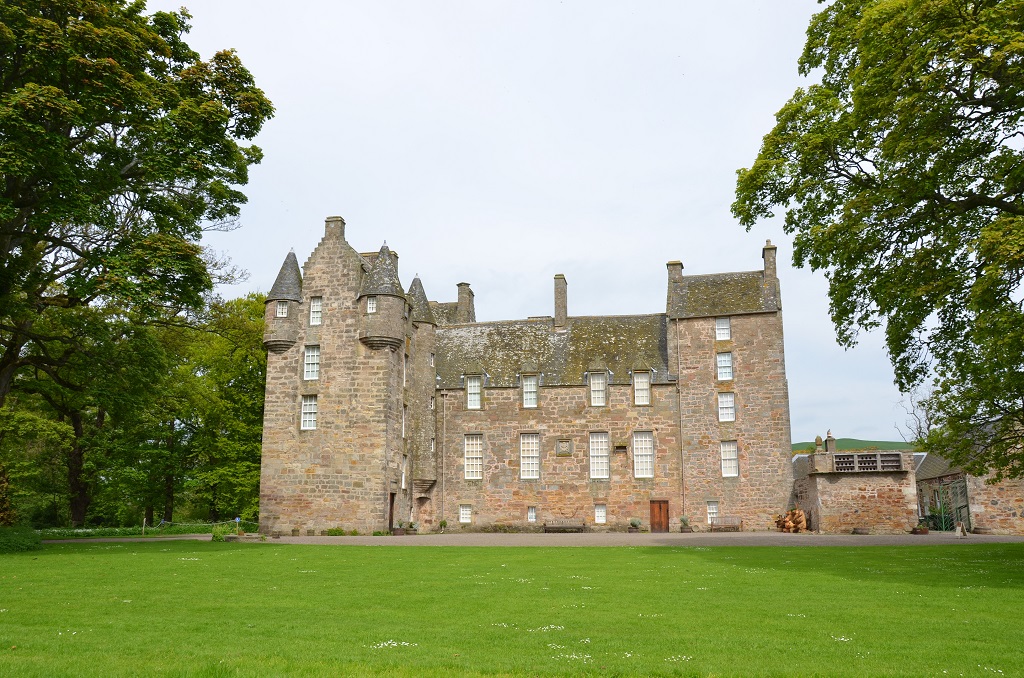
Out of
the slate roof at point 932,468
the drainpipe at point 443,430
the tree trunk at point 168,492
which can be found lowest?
the tree trunk at point 168,492

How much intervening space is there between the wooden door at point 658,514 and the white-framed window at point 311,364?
62.0 feet

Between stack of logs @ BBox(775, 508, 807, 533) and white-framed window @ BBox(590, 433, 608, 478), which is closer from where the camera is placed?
stack of logs @ BBox(775, 508, 807, 533)

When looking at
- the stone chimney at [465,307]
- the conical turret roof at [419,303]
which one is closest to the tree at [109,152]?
the conical turret roof at [419,303]

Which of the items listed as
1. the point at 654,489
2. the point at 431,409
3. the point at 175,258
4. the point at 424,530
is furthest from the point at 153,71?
the point at 654,489

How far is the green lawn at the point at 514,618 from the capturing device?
27.8 ft

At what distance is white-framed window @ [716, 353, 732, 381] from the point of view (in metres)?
42.2

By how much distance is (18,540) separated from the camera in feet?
79.1

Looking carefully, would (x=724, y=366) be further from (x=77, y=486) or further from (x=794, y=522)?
(x=77, y=486)

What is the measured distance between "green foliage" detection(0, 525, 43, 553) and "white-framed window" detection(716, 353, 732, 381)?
3164cm

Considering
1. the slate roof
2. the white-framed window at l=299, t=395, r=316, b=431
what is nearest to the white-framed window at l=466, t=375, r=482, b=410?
the white-framed window at l=299, t=395, r=316, b=431

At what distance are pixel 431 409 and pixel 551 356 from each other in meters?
7.54

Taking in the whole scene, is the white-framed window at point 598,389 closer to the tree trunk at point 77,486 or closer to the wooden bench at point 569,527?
the wooden bench at point 569,527

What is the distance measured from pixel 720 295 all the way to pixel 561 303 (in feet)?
30.8

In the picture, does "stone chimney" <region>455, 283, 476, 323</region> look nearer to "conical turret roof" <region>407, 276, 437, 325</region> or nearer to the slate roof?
"conical turret roof" <region>407, 276, 437, 325</region>
